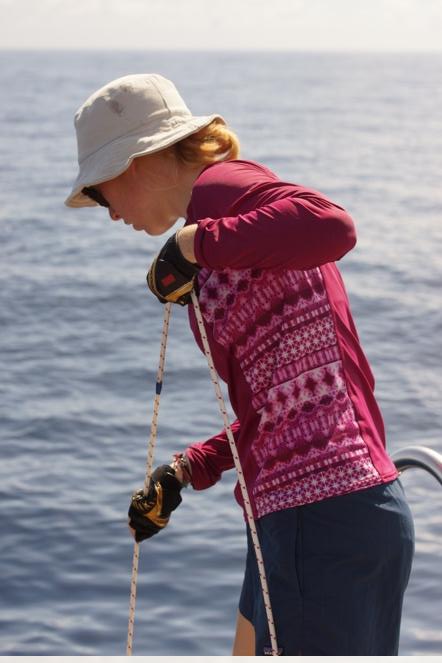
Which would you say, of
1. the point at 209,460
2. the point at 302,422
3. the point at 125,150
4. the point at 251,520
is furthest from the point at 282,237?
the point at 209,460

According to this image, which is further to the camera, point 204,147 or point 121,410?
point 121,410

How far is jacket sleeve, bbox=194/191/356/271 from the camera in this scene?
228 cm

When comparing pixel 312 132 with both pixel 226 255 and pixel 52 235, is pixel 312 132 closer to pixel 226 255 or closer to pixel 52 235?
pixel 52 235

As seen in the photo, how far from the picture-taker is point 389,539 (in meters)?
2.41

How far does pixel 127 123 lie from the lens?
2.62 metres

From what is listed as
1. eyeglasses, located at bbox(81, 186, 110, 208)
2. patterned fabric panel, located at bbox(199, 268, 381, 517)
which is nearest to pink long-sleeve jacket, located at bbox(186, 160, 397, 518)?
patterned fabric panel, located at bbox(199, 268, 381, 517)

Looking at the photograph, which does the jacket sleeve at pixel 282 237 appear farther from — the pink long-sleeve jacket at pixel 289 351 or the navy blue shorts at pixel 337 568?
the navy blue shorts at pixel 337 568

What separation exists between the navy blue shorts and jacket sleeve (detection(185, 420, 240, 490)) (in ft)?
1.82

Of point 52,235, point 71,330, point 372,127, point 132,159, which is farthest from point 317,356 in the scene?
point 372,127

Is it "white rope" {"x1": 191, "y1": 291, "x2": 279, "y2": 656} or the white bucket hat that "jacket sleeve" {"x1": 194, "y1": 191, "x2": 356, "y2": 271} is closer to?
"white rope" {"x1": 191, "y1": 291, "x2": 279, "y2": 656}

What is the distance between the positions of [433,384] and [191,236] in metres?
8.18

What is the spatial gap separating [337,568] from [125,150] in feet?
2.96

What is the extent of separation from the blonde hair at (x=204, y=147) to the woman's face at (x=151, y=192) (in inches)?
0.9

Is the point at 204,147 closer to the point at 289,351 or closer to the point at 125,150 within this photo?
the point at 125,150
